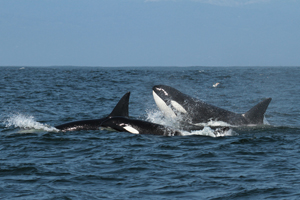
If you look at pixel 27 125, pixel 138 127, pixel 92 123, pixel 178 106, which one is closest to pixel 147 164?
pixel 138 127

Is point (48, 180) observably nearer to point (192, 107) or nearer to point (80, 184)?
point (80, 184)

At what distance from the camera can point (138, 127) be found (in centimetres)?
1470

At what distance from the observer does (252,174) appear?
9.78m

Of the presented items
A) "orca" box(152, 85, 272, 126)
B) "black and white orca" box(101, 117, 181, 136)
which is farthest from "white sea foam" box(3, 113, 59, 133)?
"orca" box(152, 85, 272, 126)

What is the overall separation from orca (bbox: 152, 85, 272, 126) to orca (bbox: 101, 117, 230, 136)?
1.04 metres

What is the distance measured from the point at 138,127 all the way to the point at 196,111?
2.68 metres

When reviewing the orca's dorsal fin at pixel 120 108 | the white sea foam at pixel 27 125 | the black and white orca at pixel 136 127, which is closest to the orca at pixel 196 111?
the orca's dorsal fin at pixel 120 108

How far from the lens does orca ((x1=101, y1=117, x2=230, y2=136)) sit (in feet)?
47.9

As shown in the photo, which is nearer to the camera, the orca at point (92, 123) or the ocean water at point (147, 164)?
the ocean water at point (147, 164)

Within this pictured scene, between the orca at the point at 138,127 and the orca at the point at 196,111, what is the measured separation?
1039 millimetres

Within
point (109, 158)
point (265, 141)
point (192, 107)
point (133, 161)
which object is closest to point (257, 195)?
point (133, 161)

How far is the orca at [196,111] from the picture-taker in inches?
625

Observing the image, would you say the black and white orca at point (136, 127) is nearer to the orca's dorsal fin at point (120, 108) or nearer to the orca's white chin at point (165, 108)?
the orca's dorsal fin at point (120, 108)

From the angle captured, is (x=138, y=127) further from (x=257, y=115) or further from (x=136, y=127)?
(x=257, y=115)
